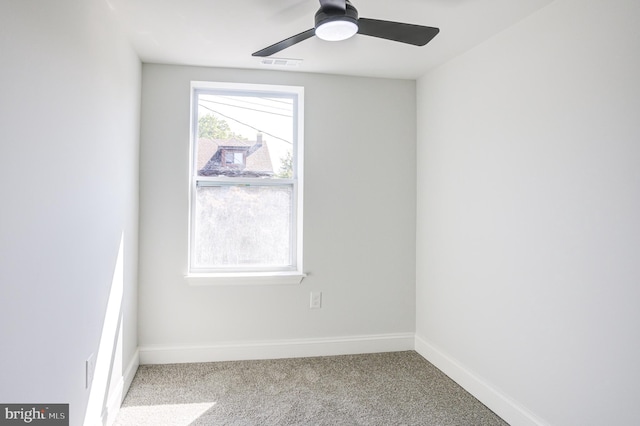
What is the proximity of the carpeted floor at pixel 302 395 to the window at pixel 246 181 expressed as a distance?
2.35 ft

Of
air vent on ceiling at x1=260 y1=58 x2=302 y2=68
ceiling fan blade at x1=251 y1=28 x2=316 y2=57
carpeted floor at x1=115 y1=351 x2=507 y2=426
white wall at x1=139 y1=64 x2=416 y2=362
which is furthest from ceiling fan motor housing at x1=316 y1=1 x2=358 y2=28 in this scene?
carpeted floor at x1=115 y1=351 x2=507 y2=426

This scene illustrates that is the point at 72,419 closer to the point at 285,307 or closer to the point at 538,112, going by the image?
the point at 285,307

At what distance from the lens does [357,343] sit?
125 inches

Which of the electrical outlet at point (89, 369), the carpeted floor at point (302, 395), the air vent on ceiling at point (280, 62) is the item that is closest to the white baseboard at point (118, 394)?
the carpeted floor at point (302, 395)

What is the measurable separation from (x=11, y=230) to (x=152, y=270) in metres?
1.80

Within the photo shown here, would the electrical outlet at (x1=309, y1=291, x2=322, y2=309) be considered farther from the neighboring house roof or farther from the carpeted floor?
the neighboring house roof

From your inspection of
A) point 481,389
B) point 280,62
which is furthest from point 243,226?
point 481,389

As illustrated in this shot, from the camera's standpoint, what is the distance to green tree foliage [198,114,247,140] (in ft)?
10.3

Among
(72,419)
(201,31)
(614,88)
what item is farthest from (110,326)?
(614,88)

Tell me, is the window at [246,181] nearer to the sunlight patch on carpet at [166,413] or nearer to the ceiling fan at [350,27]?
the sunlight patch on carpet at [166,413]

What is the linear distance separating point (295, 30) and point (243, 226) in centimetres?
154

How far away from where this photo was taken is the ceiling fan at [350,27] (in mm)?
1642

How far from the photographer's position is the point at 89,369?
1.77 m

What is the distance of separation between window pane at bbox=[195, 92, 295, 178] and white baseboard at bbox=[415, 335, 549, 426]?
1.85 metres
